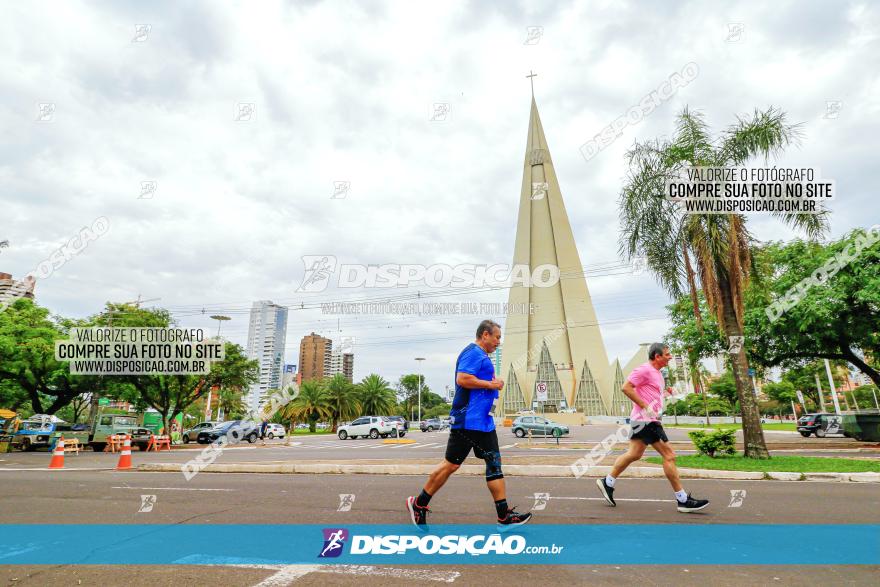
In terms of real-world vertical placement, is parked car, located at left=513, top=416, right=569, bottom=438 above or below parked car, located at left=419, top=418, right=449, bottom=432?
above

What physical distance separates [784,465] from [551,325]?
230 feet

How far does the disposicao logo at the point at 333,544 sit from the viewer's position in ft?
12.6

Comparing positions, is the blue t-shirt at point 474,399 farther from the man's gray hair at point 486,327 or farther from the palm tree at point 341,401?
the palm tree at point 341,401

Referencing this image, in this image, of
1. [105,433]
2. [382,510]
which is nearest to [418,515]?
[382,510]

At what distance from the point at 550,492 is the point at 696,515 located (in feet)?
6.83

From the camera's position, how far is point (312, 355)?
383ft

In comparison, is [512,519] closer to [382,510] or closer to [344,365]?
[382,510]

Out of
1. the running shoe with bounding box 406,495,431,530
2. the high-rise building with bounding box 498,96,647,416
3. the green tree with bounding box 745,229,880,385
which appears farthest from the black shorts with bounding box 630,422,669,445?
the high-rise building with bounding box 498,96,647,416

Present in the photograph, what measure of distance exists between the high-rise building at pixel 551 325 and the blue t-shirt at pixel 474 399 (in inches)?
2862

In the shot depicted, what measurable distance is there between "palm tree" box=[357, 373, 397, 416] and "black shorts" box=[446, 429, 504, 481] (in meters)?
51.6

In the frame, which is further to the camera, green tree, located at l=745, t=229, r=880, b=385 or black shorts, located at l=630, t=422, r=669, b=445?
green tree, located at l=745, t=229, r=880, b=385

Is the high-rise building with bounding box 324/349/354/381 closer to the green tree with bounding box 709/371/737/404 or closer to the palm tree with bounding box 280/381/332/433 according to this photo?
the palm tree with bounding box 280/381/332/433

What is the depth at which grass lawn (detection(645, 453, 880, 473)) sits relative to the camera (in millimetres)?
9352

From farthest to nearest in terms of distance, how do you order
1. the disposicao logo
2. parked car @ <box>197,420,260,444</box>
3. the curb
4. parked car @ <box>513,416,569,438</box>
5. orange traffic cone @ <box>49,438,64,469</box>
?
parked car @ <box>197,420,260,444</box> < parked car @ <box>513,416,569,438</box> < orange traffic cone @ <box>49,438,64,469</box> < the curb < the disposicao logo
